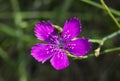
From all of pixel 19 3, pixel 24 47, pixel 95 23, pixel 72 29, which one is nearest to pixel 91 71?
pixel 95 23

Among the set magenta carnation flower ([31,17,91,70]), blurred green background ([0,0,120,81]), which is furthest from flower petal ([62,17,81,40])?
blurred green background ([0,0,120,81])

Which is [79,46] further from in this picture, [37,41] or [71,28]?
[37,41]

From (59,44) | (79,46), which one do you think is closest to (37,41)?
(59,44)

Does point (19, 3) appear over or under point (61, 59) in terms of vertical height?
under

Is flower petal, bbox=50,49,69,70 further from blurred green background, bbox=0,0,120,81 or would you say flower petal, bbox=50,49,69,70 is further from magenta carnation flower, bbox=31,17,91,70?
blurred green background, bbox=0,0,120,81

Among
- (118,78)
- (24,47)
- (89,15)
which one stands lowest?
(118,78)

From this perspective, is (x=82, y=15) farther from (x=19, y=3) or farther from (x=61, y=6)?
(x=19, y=3)

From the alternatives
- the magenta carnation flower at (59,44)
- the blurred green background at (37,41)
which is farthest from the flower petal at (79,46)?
the blurred green background at (37,41)
